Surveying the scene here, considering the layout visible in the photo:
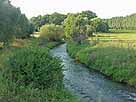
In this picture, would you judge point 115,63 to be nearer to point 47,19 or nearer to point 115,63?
point 115,63

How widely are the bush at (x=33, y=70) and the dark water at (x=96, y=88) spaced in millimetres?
4995

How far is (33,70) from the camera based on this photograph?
24969mm

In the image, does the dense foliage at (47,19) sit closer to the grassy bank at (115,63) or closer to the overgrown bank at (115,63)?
the overgrown bank at (115,63)

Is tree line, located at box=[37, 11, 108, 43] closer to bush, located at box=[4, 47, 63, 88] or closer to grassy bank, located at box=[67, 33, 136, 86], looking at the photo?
grassy bank, located at box=[67, 33, 136, 86]

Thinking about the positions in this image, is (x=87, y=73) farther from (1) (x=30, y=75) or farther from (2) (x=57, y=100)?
(2) (x=57, y=100)

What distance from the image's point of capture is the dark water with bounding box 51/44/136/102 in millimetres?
31678

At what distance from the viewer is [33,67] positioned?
25172 mm

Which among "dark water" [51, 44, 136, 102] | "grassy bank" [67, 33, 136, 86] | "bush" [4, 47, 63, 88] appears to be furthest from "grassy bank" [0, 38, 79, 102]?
"grassy bank" [67, 33, 136, 86]

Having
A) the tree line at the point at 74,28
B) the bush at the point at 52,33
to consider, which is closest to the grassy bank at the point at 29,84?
the tree line at the point at 74,28

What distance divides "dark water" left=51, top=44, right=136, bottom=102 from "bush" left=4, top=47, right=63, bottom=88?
500 centimetres

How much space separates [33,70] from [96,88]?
1273 cm

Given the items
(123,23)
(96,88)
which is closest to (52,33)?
(123,23)

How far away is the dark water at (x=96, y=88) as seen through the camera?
31678 millimetres

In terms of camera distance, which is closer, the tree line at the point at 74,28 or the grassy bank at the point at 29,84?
the grassy bank at the point at 29,84
